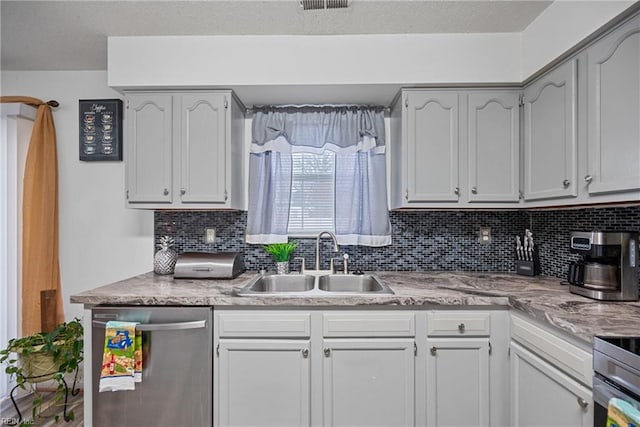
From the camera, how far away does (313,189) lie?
8.37 feet

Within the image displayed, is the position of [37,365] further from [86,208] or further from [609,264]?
[609,264]

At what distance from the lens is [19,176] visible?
2529 mm

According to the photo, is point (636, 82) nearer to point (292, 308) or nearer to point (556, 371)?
point (556, 371)

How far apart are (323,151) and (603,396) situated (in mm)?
1912

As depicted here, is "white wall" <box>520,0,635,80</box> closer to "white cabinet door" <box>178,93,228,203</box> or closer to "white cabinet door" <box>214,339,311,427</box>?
"white cabinet door" <box>178,93,228,203</box>

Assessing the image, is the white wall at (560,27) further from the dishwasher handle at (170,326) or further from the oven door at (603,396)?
the dishwasher handle at (170,326)

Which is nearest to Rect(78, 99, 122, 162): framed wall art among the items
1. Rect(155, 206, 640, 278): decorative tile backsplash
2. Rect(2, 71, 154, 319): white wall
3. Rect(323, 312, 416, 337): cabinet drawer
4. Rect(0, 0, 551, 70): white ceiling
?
Rect(2, 71, 154, 319): white wall

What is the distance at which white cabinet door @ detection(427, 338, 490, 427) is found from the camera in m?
1.71

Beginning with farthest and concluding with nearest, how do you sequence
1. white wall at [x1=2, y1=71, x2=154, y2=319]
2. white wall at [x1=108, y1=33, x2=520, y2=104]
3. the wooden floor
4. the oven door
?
white wall at [x1=2, y1=71, x2=154, y2=319], the wooden floor, white wall at [x1=108, y1=33, x2=520, y2=104], the oven door

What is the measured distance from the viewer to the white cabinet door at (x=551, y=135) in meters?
1.69

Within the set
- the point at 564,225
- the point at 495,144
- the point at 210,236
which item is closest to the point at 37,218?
the point at 210,236

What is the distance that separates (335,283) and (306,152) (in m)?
0.94

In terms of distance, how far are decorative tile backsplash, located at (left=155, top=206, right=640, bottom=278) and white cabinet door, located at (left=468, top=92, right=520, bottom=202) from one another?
1.33 feet

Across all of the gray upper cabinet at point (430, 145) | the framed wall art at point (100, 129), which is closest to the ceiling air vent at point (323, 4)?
the gray upper cabinet at point (430, 145)
